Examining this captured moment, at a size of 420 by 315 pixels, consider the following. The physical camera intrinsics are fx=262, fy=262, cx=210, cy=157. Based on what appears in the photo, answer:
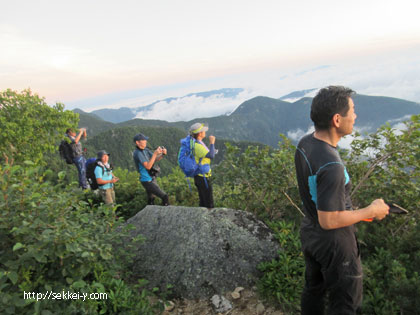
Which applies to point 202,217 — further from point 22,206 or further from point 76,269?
point 22,206

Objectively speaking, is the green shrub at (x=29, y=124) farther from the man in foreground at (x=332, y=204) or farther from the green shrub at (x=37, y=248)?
the man in foreground at (x=332, y=204)

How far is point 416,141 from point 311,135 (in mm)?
2255

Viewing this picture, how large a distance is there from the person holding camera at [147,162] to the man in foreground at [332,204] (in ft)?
15.4

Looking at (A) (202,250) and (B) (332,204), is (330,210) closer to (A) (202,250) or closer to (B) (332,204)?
(B) (332,204)

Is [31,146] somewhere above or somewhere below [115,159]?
above

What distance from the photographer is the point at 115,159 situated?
550ft

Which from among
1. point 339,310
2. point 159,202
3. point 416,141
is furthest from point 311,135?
point 159,202

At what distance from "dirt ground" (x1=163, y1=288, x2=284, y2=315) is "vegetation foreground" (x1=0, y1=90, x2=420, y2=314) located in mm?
172

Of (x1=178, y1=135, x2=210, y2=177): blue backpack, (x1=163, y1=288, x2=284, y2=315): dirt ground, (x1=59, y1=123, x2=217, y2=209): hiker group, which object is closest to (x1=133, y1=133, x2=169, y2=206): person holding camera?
(x1=59, y1=123, x2=217, y2=209): hiker group

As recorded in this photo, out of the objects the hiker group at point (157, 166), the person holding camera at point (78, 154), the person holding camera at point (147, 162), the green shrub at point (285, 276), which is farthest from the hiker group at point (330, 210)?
the person holding camera at point (78, 154)

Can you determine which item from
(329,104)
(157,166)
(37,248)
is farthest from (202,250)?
(329,104)

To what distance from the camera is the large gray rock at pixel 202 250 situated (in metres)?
4.50

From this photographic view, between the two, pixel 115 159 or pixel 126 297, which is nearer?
pixel 126 297

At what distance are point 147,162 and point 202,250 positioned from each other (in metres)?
3.05
